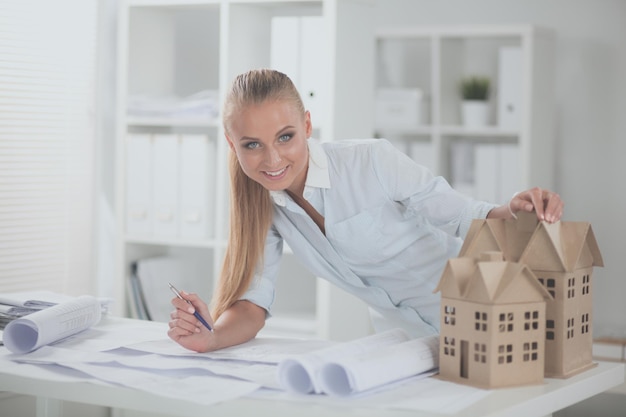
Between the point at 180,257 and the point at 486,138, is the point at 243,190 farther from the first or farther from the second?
the point at 486,138

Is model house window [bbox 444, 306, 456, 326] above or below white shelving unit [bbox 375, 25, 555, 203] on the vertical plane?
below

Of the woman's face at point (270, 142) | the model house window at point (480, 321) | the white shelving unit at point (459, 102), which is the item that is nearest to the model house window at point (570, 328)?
the model house window at point (480, 321)

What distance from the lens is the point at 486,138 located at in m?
4.62

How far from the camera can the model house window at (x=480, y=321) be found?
1438 millimetres

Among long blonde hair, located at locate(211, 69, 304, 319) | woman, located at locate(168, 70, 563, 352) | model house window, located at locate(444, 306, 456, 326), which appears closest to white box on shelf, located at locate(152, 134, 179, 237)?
woman, located at locate(168, 70, 563, 352)

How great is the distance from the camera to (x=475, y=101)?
444 centimetres

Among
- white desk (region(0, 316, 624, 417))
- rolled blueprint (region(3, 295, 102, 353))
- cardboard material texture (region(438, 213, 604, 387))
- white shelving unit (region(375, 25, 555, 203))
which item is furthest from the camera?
white shelving unit (region(375, 25, 555, 203))

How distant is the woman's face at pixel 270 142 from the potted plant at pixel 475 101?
2.67m

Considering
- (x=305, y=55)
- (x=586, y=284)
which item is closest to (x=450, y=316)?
(x=586, y=284)

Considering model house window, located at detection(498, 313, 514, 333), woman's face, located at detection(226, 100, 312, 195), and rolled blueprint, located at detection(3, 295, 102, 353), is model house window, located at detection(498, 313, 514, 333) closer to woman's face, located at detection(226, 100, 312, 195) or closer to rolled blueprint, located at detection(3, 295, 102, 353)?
woman's face, located at detection(226, 100, 312, 195)

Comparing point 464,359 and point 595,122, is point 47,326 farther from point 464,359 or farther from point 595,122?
point 595,122

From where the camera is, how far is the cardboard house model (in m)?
1.55

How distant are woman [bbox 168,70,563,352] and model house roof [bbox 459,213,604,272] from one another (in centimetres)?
5

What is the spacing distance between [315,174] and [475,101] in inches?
103
